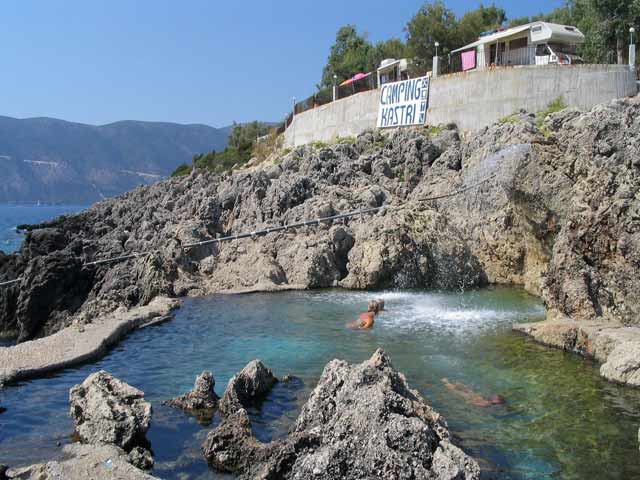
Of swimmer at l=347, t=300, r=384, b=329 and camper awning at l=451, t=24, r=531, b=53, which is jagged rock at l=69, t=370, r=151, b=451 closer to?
swimmer at l=347, t=300, r=384, b=329

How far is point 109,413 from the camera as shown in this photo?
970 centimetres

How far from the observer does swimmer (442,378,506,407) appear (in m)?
11.3

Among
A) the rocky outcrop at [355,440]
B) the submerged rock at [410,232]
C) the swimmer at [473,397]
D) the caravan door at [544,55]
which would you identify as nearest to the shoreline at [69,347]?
the submerged rock at [410,232]

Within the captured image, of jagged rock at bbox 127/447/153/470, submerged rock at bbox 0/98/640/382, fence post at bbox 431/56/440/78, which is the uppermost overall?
fence post at bbox 431/56/440/78

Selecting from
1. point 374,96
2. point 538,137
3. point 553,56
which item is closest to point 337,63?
point 374,96

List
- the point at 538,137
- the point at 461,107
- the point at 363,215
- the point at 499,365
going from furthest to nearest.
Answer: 1. the point at 461,107
2. the point at 363,215
3. the point at 538,137
4. the point at 499,365

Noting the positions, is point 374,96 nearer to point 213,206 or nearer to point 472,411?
point 213,206

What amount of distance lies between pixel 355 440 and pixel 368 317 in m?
9.82

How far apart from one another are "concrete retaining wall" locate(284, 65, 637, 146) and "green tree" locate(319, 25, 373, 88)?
3895 centimetres

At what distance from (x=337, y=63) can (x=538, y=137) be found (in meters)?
61.7

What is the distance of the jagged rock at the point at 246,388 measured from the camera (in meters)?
10.9

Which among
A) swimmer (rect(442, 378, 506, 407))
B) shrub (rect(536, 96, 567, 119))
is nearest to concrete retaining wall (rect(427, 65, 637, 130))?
shrub (rect(536, 96, 567, 119))

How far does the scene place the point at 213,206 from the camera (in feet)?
96.1

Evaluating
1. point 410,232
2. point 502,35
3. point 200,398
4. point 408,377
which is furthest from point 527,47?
point 200,398
